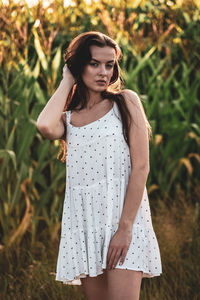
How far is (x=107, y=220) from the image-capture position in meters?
1.72

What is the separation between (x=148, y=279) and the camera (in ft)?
8.59

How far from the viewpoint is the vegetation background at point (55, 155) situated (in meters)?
2.71

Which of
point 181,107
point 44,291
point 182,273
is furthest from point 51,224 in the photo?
point 181,107

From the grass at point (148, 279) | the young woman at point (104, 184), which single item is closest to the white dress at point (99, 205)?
the young woman at point (104, 184)

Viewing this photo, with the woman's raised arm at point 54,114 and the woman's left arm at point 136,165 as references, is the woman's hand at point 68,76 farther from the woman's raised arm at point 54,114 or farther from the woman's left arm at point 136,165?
the woman's left arm at point 136,165

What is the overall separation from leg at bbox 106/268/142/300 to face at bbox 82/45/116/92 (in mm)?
631

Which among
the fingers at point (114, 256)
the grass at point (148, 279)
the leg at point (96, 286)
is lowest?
the grass at point (148, 279)

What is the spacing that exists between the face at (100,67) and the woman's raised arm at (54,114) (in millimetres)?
112

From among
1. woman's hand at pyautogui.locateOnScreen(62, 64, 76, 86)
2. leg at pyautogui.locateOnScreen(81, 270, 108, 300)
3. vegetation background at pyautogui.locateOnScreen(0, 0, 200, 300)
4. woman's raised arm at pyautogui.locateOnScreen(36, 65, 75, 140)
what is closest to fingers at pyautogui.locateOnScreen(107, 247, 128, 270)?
leg at pyautogui.locateOnScreen(81, 270, 108, 300)

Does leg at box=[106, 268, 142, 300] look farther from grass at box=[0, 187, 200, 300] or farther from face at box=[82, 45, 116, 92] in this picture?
grass at box=[0, 187, 200, 300]

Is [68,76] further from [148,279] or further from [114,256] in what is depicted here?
[148,279]

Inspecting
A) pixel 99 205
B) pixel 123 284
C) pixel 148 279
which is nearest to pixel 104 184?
pixel 99 205

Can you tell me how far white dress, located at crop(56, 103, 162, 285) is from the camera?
5.67 ft

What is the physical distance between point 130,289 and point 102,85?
70 cm
